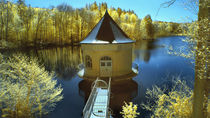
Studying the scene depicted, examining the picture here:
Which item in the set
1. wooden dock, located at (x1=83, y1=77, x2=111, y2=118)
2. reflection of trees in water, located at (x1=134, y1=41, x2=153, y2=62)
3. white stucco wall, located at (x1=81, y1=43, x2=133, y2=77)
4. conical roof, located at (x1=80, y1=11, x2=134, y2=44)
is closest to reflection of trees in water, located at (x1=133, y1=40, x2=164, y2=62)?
reflection of trees in water, located at (x1=134, y1=41, x2=153, y2=62)

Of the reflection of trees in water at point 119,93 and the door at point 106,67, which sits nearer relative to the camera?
the reflection of trees in water at point 119,93

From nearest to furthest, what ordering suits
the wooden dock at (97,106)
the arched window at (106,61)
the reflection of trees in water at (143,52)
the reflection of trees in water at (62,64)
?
the wooden dock at (97,106), the arched window at (106,61), the reflection of trees in water at (62,64), the reflection of trees in water at (143,52)

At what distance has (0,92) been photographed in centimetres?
764

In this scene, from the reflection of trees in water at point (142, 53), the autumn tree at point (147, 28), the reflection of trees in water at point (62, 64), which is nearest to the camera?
the reflection of trees in water at point (62, 64)

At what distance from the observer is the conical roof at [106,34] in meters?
13.2

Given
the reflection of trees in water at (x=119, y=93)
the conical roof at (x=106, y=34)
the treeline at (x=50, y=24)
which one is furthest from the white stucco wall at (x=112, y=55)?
the treeline at (x=50, y=24)

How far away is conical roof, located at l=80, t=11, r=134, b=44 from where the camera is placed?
1316 centimetres

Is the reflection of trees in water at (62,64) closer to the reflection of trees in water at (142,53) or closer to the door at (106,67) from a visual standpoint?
the door at (106,67)

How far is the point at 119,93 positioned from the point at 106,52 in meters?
4.14

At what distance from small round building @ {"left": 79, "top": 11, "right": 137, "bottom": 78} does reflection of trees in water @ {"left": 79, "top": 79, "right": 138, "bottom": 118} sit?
1122mm

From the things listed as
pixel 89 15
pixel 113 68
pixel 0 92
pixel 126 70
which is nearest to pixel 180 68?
pixel 126 70

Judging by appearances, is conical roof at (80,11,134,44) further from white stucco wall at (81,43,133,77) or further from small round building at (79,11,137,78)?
white stucco wall at (81,43,133,77)

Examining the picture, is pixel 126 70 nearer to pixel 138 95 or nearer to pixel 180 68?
pixel 138 95

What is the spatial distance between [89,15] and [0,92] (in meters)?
47.6
